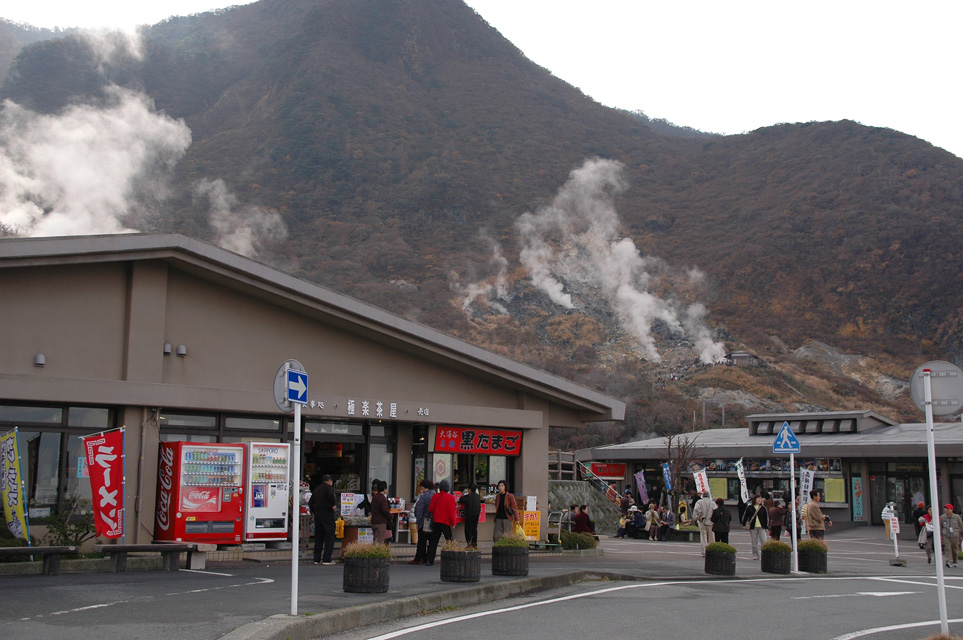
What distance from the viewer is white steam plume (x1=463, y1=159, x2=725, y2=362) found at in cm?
9550

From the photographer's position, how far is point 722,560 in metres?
16.5

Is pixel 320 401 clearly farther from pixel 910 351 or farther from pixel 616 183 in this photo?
pixel 616 183

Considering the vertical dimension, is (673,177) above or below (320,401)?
above

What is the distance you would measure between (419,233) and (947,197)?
62.9 m

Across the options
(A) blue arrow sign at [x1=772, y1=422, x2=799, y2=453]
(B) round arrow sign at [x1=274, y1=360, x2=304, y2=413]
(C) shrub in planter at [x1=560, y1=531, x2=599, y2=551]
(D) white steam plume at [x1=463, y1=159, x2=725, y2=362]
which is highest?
(D) white steam plume at [x1=463, y1=159, x2=725, y2=362]

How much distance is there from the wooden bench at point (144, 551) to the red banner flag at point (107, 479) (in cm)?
39

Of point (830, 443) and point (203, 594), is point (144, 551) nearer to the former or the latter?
point (203, 594)

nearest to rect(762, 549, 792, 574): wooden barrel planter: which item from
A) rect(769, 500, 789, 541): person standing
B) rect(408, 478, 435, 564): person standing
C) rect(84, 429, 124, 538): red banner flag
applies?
rect(769, 500, 789, 541): person standing

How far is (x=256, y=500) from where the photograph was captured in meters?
16.7

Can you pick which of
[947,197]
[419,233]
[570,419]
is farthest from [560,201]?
[570,419]

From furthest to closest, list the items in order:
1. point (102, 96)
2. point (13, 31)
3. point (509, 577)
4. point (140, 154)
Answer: point (13, 31) < point (102, 96) < point (140, 154) < point (509, 577)

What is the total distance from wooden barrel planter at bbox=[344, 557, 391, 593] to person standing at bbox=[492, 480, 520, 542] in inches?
258

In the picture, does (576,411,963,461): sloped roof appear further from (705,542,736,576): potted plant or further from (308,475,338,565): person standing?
(308,475,338,565): person standing

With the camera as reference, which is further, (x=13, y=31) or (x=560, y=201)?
(x=13, y=31)
